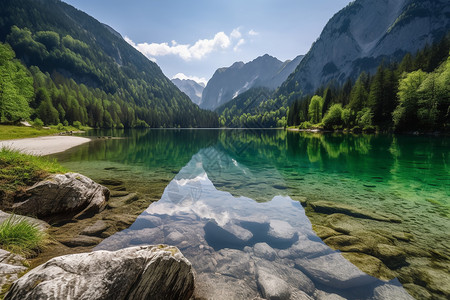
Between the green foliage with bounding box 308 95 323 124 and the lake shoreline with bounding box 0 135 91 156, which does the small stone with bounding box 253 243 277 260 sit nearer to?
the lake shoreline with bounding box 0 135 91 156

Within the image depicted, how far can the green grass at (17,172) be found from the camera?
27.3ft

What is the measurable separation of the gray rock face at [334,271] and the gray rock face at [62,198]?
31.8ft

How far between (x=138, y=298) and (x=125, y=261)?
0.74 meters

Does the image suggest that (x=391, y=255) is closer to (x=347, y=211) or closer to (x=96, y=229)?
(x=347, y=211)

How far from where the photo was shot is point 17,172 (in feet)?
29.1

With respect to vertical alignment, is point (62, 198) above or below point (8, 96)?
below

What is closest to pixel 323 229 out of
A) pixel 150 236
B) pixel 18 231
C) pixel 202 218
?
pixel 202 218

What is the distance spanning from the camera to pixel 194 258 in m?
6.80

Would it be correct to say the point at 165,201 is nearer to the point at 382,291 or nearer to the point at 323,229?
the point at 323,229

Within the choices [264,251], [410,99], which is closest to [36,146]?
[264,251]

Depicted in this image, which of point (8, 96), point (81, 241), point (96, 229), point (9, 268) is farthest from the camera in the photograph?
point (8, 96)

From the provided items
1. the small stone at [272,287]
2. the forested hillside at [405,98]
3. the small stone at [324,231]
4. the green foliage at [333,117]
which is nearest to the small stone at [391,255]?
the small stone at [324,231]

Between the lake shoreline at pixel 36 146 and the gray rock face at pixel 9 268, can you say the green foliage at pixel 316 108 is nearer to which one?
the lake shoreline at pixel 36 146

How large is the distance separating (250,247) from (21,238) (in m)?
7.22
